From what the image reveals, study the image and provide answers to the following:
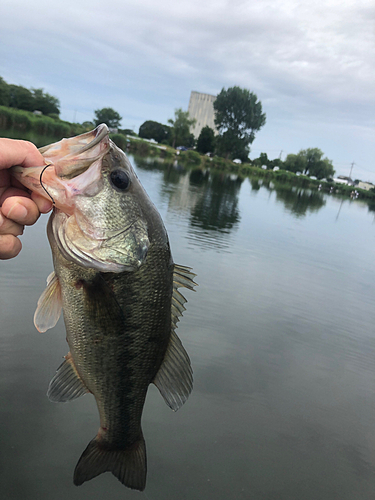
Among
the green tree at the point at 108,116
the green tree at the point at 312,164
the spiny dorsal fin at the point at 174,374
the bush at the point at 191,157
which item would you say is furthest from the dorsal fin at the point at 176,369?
the green tree at the point at 312,164

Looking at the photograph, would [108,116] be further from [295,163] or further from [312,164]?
[312,164]

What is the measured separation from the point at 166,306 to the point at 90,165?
29.6 inches

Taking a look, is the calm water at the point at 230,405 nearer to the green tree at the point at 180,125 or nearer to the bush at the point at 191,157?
the bush at the point at 191,157

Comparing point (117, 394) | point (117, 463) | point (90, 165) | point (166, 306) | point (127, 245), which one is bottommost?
point (117, 463)

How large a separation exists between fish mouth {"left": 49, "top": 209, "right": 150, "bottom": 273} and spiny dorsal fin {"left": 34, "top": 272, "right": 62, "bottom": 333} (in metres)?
0.24

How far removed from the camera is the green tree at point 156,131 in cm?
9381

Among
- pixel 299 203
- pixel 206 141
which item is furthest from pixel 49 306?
pixel 206 141

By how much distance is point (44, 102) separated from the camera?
62.9 meters

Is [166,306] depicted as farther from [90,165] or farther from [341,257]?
[341,257]

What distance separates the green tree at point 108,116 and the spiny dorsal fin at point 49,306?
8873 cm

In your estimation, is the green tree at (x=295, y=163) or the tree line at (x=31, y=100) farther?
the green tree at (x=295, y=163)

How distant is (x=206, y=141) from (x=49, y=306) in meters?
86.1

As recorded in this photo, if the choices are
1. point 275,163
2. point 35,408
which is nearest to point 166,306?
point 35,408

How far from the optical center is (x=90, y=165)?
5.00ft
